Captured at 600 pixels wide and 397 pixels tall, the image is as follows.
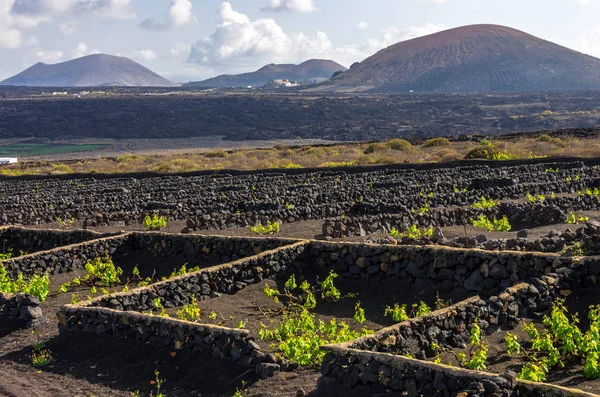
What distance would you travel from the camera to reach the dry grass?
56.3 metres

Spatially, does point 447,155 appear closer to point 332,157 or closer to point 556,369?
point 332,157

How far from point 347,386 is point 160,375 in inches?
129

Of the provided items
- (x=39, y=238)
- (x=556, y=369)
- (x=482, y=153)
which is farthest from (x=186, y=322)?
(x=482, y=153)

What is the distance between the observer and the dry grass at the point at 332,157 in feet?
185

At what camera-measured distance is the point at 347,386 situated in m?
10.7

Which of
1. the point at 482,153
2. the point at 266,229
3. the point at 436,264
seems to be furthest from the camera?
the point at 482,153

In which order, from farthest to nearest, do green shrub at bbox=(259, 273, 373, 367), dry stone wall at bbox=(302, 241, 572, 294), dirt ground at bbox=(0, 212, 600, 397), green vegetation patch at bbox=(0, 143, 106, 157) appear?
green vegetation patch at bbox=(0, 143, 106, 157), dry stone wall at bbox=(302, 241, 572, 294), green shrub at bbox=(259, 273, 373, 367), dirt ground at bbox=(0, 212, 600, 397)

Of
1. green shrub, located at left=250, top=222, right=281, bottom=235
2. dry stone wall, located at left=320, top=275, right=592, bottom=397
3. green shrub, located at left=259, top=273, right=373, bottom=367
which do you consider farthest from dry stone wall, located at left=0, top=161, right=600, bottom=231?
dry stone wall, located at left=320, top=275, right=592, bottom=397

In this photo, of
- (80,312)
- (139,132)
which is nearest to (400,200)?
(80,312)

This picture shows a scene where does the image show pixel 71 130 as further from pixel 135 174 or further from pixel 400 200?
pixel 400 200

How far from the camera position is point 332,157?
212 ft

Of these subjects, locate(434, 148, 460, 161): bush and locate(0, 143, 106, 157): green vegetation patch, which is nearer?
locate(434, 148, 460, 161): bush

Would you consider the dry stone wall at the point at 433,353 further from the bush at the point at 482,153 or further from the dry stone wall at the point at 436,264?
the bush at the point at 482,153

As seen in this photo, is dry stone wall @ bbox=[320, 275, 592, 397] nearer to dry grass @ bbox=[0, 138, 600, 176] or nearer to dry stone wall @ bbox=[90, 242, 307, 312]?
dry stone wall @ bbox=[90, 242, 307, 312]
